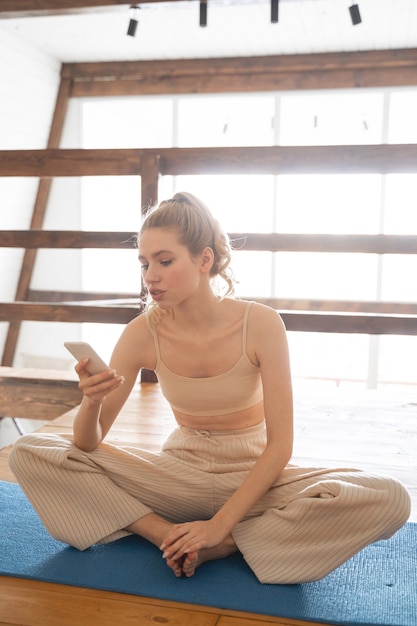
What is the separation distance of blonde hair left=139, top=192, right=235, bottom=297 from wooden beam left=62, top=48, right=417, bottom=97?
185 inches

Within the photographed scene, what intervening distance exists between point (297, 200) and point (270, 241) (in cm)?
320

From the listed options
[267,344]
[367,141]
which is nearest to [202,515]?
[267,344]

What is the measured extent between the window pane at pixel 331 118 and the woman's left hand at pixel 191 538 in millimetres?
5082

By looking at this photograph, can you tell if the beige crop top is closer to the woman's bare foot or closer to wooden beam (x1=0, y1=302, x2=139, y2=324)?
the woman's bare foot

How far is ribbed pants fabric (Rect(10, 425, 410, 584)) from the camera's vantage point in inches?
51.8

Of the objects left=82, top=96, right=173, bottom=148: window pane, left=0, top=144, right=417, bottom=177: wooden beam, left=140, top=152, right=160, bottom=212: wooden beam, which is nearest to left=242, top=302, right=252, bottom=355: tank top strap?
left=0, top=144, right=417, bottom=177: wooden beam

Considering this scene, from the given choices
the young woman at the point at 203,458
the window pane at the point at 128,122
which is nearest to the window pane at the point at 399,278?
the window pane at the point at 128,122

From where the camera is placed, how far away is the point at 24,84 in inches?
228

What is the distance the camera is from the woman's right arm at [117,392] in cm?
146

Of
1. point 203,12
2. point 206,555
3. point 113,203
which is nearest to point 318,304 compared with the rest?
point 203,12

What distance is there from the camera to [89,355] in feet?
4.38

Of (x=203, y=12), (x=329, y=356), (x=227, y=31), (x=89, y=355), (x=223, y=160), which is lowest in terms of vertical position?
(x=329, y=356)

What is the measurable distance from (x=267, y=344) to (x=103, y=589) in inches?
24.9

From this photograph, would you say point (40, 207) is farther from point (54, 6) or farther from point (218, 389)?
point (218, 389)
